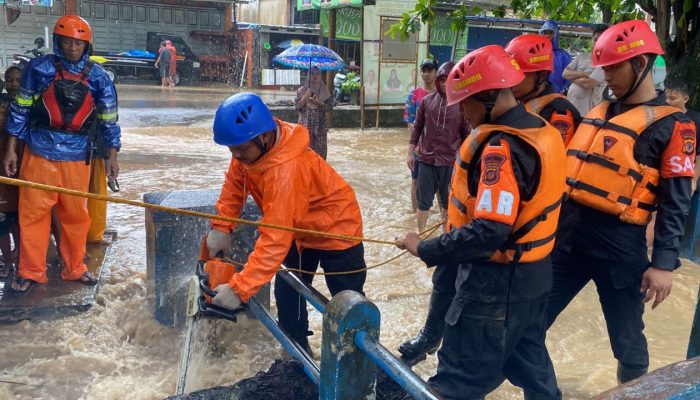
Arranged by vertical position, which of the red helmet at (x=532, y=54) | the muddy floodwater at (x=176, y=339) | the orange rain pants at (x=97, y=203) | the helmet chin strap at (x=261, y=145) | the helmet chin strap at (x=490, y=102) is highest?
the red helmet at (x=532, y=54)

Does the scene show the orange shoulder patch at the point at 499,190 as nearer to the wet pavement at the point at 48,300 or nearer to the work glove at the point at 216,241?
the work glove at the point at 216,241

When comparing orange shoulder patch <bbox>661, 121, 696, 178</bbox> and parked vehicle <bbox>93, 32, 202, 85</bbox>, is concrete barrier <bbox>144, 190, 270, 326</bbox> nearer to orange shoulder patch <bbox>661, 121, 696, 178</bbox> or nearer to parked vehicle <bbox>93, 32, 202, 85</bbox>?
orange shoulder patch <bbox>661, 121, 696, 178</bbox>

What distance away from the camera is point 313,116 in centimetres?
946

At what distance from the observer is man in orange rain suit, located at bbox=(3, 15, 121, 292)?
4.61 metres

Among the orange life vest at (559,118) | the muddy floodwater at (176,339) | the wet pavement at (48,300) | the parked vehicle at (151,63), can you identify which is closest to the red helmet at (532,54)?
the orange life vest at (559,118)

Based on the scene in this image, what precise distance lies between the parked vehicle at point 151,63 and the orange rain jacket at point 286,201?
2399 cm

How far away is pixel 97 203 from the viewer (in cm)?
602

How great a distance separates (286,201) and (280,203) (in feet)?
0.10

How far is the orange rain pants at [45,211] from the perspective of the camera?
4.68m

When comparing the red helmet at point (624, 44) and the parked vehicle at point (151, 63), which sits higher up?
the parked vehicle at point (151, 63)

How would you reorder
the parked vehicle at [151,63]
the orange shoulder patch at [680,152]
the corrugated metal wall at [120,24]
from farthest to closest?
1. the corrugated metal wall at [120,24]
2. the parked vehicle at [151,63]
3. the orange shoulder patch at [680,152]

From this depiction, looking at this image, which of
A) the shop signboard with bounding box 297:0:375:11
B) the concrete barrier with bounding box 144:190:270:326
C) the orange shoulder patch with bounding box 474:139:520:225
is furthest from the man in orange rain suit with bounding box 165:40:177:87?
the orange shoulder patch with bounding box 474:139:520:225

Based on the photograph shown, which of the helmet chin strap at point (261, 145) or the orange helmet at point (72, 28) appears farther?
the orange helmet at point (72, 28)

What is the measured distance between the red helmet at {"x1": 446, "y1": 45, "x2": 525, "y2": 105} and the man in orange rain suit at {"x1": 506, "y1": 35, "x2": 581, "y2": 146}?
1.07m
